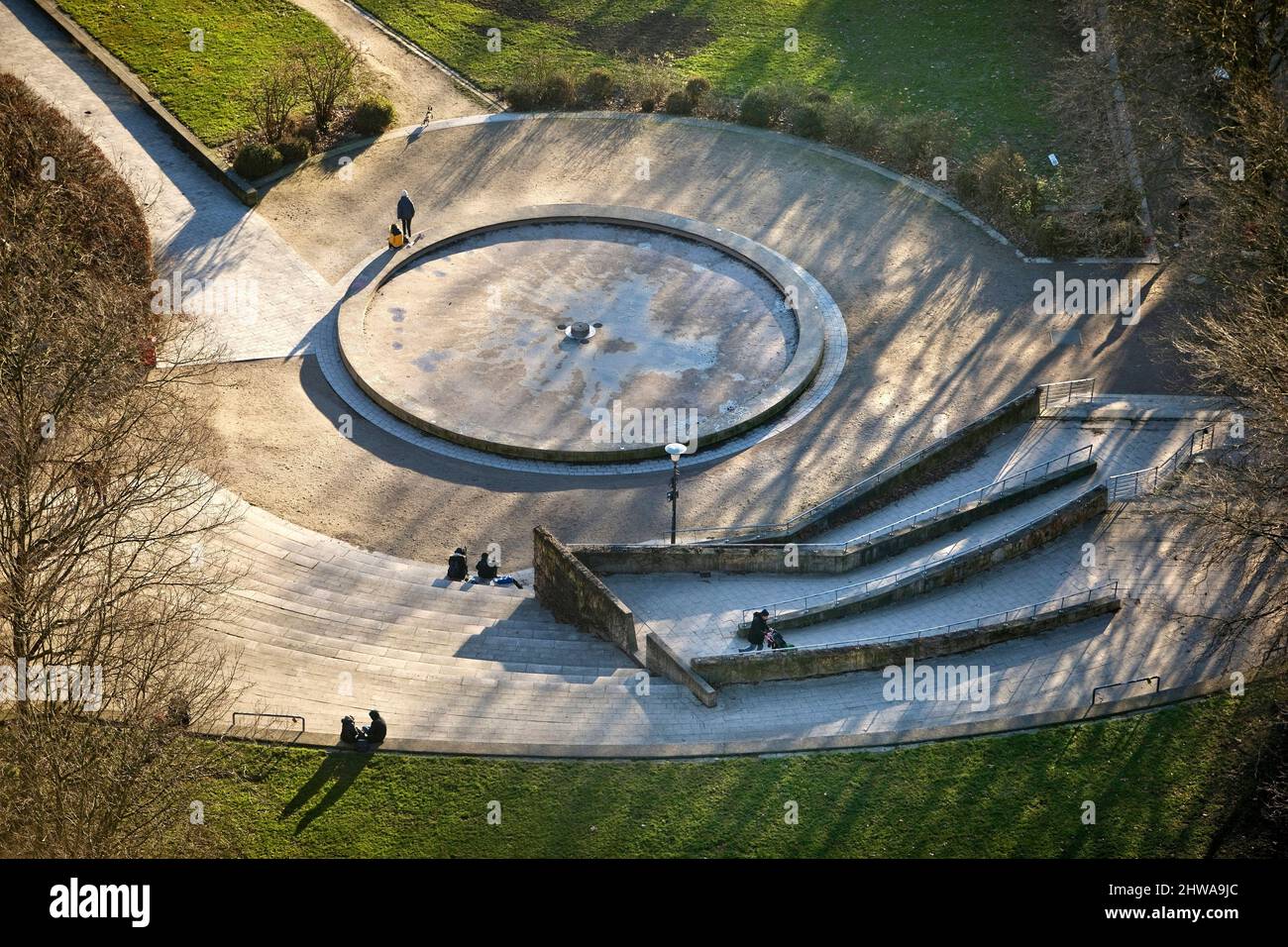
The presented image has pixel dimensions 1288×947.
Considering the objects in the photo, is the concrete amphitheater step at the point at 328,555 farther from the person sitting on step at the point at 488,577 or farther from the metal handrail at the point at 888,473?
the metal handrail at the point at 888,473

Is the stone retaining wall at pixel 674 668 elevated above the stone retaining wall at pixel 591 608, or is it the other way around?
the stone retaining wall at pixel 591 608

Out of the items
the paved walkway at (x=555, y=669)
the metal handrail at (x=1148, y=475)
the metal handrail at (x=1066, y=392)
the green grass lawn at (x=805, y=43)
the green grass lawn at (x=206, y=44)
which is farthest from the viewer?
the green grass lawn at (x=805, y=43)

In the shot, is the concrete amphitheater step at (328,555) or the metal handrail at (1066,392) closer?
the concrete amphitheater step at (328,555)

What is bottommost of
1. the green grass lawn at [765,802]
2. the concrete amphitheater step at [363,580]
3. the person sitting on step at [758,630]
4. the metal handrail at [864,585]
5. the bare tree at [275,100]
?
the green grass lawn at [765,802]

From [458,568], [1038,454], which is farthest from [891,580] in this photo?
[458,568]

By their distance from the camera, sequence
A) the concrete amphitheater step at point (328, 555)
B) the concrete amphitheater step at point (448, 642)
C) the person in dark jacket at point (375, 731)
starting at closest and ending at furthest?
the person in dark jacket at point (375, 731) → the concrete amphitheater step at point (448, 642) → the concrete amphitheater step at point (328, 555)

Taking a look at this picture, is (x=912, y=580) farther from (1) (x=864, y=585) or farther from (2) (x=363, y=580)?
(2) (x=363, y=580)

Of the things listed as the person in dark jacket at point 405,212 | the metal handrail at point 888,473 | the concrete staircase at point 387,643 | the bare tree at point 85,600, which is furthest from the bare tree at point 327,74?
the metal handrail at point 888,473
